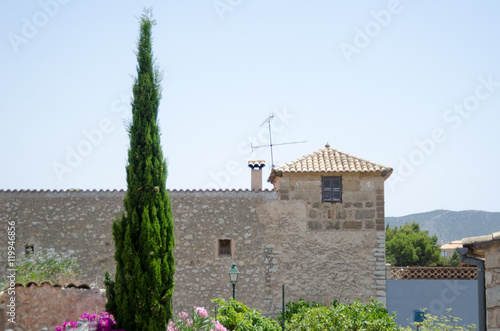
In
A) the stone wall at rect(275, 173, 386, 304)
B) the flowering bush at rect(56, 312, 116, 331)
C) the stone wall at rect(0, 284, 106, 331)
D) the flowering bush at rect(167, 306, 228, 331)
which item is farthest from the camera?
the stone wall at rect(275, 173, 386, 304)

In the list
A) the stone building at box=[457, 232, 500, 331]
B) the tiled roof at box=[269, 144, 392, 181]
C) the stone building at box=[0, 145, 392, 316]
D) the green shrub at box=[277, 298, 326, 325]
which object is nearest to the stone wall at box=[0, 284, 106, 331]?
the stone building at box=[0, 145, 392, 316]

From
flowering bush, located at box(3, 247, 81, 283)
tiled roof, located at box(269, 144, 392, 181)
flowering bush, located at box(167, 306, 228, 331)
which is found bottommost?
flowering bush, located at box(167, 306, 228, 331)

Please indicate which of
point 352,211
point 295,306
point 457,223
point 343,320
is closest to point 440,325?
point 343,320

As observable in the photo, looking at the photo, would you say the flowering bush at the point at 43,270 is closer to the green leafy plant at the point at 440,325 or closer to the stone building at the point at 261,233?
the stone building at the point at 261,233

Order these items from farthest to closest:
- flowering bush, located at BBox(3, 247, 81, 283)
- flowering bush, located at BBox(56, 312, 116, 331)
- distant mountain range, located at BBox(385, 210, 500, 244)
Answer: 1. distant mountain range, located at BBox(385, 210, 500, 244)
2. flowering bush, located at BBox(3, 247, 81, 283)
3. flowering bush, located at BBox(56, 312, 116, 331)

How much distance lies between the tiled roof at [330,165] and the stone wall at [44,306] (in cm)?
664

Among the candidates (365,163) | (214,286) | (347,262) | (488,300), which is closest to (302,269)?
(347,262)

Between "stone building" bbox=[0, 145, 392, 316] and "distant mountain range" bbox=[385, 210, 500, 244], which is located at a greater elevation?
"stone building" bbox=[0, 145, 392, 316]

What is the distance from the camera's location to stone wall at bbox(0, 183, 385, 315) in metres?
14.3

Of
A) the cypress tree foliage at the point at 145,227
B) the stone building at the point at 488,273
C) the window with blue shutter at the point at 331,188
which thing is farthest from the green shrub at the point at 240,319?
the stone building at the point at 488,273

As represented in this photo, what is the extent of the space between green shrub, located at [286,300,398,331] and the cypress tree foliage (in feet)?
11.8

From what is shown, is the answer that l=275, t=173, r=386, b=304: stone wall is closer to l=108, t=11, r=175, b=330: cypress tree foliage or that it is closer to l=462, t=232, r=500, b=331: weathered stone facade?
l=108, t=11, r=175, b=330: cypress tree foliage

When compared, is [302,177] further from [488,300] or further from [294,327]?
[488,300]

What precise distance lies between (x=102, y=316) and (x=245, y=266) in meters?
5.93
